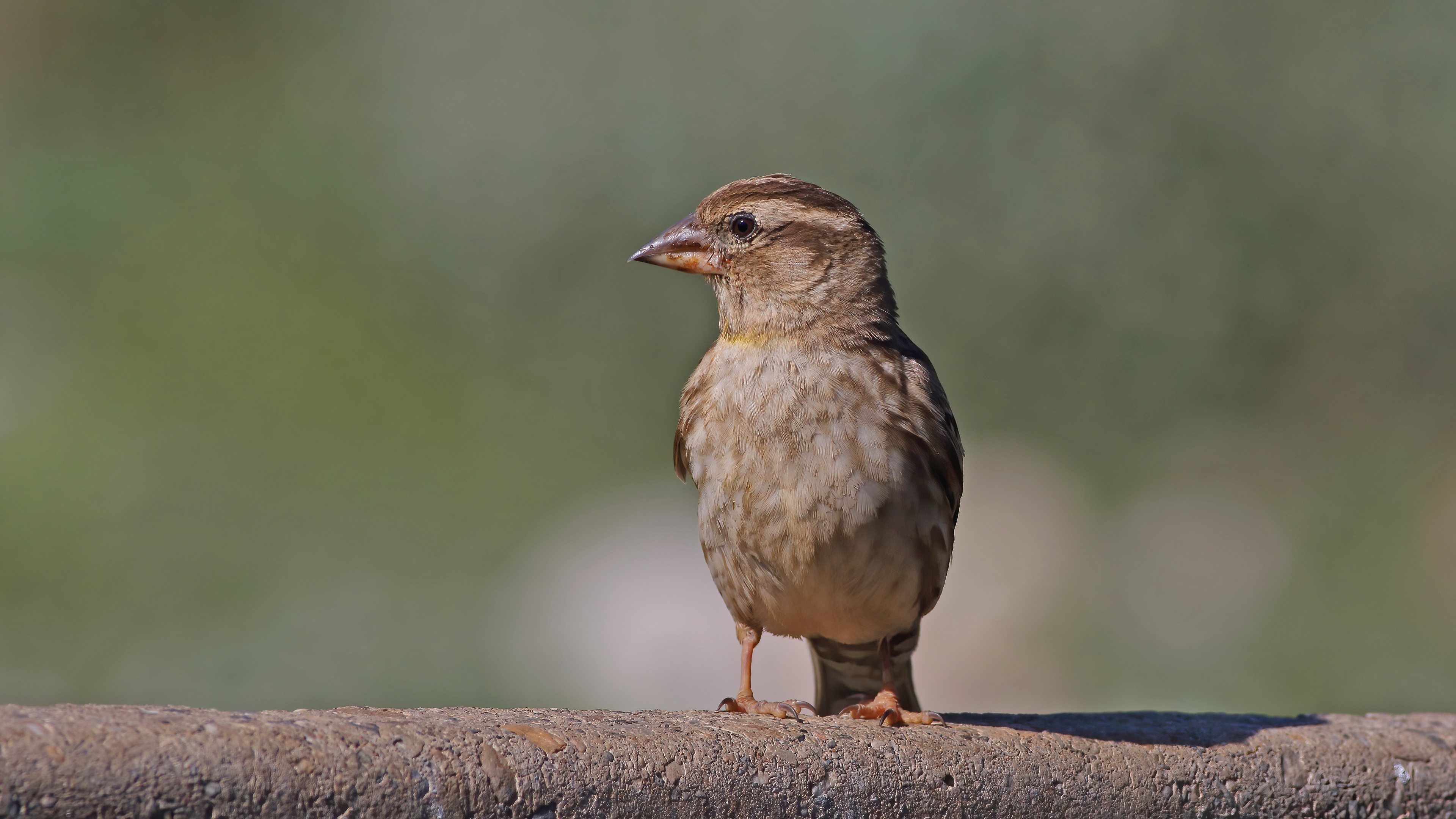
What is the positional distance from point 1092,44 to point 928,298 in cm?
246

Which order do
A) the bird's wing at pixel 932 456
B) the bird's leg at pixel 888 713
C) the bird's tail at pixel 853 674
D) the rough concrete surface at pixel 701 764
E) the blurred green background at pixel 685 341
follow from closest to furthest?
the rough concrete surface at pixel 701 764
the bird's leg at pixel 888 713
the bird's wing at pixel 932 456
the bird's tail at pixel 853 674
the blurred green background at pixel 685 341

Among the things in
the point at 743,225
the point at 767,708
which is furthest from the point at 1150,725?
the point at 743,225

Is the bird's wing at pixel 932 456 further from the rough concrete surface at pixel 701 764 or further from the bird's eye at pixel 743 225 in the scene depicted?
the bird's eye at pixel 743 225

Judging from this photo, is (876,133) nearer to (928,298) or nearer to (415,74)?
(928,298)

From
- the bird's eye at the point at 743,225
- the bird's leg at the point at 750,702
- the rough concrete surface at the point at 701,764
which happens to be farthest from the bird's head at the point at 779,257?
Result: the rough concrete surface at the point at 701,764

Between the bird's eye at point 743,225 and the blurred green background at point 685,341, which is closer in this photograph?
the bird's eye at point 743,225

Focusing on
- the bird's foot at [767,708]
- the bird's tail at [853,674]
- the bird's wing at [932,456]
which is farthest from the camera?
the bird's tail at [853,674]

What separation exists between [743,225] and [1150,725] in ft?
7.01

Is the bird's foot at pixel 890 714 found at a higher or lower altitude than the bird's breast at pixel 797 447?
lower

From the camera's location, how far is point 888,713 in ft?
14.3

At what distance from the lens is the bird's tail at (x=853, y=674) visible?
503 cm

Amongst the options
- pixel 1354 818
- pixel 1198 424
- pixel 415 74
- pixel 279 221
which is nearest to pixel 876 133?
pixel 1198 424

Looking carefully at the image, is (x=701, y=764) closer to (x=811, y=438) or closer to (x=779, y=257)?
(x=811, y=438)

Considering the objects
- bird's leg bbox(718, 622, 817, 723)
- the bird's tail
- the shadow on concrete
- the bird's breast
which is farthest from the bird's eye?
the shadow on concrete
